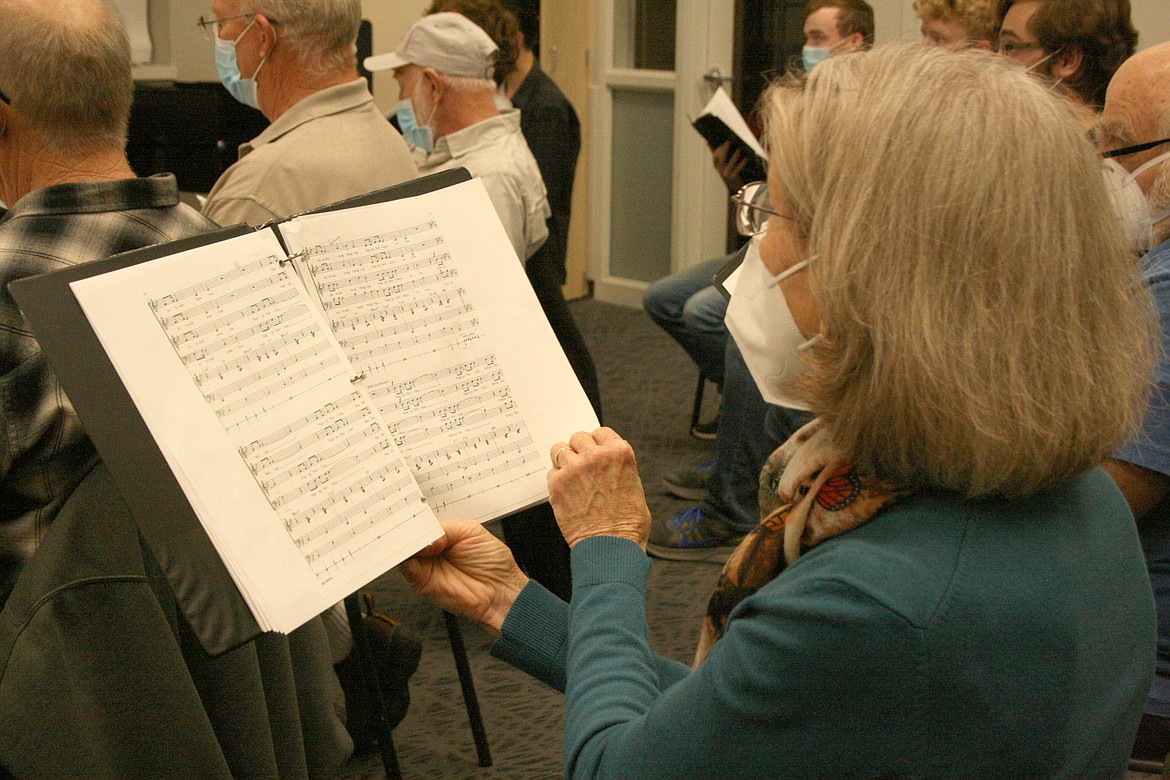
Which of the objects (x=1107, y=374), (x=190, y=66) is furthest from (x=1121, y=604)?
(x=190, y=66)

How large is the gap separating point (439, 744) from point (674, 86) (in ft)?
12.2

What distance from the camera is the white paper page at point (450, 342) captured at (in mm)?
1164

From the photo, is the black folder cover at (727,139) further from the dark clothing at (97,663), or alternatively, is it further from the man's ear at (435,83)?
the dark clothing at (97,663)

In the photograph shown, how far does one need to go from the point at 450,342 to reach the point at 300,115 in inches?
39.7

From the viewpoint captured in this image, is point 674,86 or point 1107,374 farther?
point 674,86

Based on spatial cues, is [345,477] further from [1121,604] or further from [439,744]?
[439,744]

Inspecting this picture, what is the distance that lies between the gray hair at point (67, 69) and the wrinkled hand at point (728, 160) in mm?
2265

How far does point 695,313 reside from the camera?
3.41 meters

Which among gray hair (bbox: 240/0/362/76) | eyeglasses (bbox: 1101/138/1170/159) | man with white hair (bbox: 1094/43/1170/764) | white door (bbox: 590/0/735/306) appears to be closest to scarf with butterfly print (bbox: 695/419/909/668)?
man with white hair (bbox: 1094/43/1170/764)

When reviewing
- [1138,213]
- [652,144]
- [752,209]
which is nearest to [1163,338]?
[1138,213]

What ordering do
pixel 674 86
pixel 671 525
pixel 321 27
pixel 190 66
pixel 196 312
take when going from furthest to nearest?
pixel 674 86 < pixel 190 66 < pixel 671 525 < pixel 321 27 < pixel 196 312

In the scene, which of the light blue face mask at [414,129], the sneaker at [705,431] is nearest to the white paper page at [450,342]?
the light blue face mask at [414,129]

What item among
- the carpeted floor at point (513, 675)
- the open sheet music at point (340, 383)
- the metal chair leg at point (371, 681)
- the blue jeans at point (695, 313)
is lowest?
the carpeted floor at point (513, 675)

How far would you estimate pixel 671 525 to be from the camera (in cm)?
308
